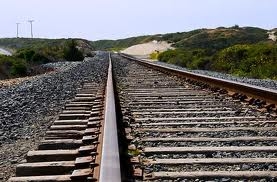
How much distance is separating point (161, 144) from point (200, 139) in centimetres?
38

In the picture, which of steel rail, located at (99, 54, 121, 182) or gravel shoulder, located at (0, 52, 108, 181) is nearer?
steel rail, located at (99, 54, 121, 182)

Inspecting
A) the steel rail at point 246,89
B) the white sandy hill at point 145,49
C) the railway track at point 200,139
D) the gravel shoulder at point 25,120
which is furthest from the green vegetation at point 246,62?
the white sandy hill at point 145,49

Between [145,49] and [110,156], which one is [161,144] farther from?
[145,49]

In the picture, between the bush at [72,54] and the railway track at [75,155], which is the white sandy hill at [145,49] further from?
the railway track at [75,155]

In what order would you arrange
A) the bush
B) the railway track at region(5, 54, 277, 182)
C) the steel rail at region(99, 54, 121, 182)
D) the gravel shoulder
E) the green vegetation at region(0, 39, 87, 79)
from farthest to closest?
the bush
the green vegetation at region(0, 39, 87, 79)
the gravel shoulder
the railway track at region(5, 54, 277, 182)
the steel rail at region(99, 54, 121, 182)

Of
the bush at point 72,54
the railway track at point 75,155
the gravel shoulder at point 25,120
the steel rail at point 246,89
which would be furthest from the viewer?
the bush at point 72,54

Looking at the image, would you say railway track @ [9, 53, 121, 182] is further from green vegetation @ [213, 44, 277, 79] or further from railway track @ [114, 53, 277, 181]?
green vegetation @ [213, 44, 277, 79]

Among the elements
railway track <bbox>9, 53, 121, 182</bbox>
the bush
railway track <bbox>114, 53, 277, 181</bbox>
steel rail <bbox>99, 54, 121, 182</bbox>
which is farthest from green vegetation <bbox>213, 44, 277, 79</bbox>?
the bush

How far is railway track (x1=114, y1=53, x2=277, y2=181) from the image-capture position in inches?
145

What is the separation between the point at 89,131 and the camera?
16.0ft

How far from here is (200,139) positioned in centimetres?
479

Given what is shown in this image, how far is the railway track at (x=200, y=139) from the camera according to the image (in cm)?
367

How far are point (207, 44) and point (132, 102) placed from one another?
78.6 metres

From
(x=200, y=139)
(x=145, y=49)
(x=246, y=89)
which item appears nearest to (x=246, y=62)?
(x=246, y=89)
